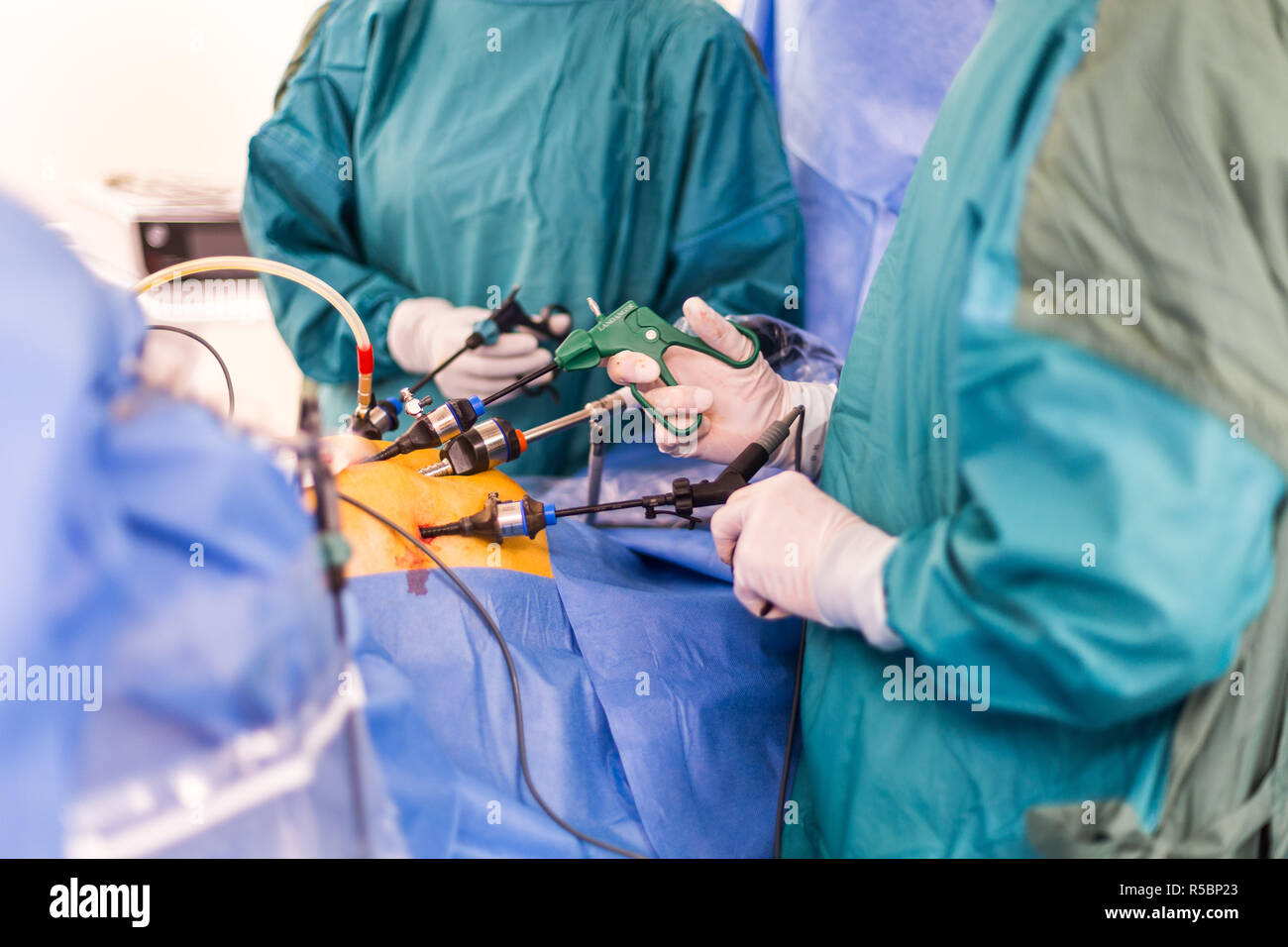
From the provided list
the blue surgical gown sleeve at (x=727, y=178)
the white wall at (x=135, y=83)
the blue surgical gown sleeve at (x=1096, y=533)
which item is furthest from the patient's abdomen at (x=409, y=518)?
the white wall at (x=135, y=83)

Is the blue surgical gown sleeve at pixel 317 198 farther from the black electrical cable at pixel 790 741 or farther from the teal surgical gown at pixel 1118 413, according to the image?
the teal surgical gown at pixel 1118 413

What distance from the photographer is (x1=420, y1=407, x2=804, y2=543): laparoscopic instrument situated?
3.18ft

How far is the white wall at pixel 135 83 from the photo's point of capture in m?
2.55

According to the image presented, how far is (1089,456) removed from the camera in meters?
0.59

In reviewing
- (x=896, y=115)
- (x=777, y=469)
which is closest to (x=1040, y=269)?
(x=777, y=469)

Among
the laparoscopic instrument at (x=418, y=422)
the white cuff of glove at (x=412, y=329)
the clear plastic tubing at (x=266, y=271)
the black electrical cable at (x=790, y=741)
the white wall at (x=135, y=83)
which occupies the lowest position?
the black electrical cable at (x=790, y=741)

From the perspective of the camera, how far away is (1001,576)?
0.62 meters

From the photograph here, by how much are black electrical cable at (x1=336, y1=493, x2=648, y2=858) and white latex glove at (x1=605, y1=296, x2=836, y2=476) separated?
1.15 feet

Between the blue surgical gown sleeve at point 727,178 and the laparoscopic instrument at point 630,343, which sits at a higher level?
the blue surgical gown sleeve at point 727,178

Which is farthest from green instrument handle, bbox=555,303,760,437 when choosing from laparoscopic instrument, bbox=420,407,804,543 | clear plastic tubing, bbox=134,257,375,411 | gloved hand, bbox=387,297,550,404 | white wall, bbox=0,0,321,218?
white wall, bbox=0,0,321,218

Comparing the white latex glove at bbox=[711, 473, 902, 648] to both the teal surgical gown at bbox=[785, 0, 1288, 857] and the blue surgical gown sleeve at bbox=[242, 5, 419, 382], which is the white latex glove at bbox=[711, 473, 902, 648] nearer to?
the teal surgical gown at bbox=[785, 0, 1288, 857]

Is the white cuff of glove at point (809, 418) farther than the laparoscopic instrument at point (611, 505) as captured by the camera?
Yes
